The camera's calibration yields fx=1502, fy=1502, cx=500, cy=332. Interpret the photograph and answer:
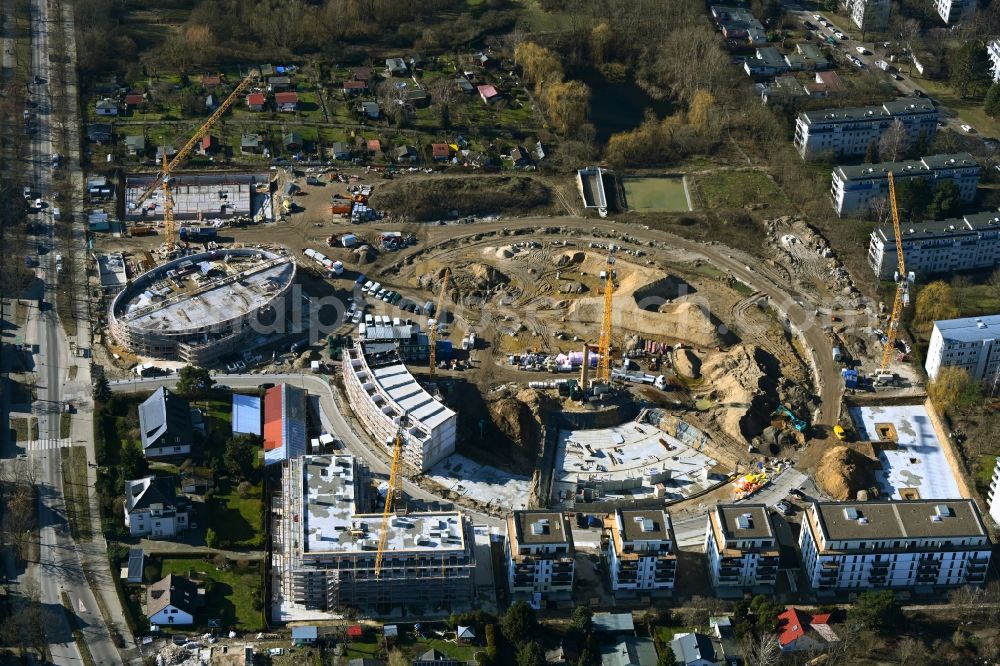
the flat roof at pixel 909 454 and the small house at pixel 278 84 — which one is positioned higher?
the small house at pixel 278 84

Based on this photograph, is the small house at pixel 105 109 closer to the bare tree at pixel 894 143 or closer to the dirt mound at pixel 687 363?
the dirt mound at pixel 687 363

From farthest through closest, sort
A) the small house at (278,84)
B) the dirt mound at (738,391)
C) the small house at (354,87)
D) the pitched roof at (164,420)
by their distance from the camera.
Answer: the small house at (354,87) → the small house at (278,84) → the dirt mound at (738,391) → the pitched roof at (164,420)

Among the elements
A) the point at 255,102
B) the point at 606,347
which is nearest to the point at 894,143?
the point at 606,347

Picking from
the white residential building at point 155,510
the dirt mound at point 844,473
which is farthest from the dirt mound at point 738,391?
the white residential building at point 155,510

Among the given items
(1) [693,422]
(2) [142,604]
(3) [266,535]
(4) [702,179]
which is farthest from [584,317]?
(2) [142,604]

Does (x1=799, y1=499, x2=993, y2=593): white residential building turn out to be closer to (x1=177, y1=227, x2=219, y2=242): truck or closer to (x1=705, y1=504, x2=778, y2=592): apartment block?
(x1=705, y1=504, x2=778, y2=592): apartment block

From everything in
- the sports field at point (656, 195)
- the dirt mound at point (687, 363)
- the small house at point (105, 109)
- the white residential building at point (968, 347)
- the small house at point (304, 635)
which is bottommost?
the small house at point (304, 635)

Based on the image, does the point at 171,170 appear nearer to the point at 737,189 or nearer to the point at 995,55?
the point at 737,189
